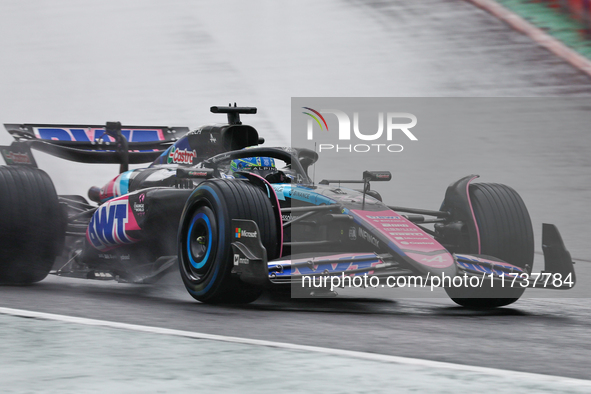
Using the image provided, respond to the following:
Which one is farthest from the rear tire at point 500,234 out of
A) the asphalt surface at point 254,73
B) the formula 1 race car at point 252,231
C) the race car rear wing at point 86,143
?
the race car rear wing at point 86,143

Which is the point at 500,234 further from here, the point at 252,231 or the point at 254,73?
the point at 254,73

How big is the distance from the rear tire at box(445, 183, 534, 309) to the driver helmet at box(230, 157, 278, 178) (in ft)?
5.74

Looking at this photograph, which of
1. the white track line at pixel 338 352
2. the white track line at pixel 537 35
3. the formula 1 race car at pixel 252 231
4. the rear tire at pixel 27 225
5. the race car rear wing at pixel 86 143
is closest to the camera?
the white track line at pixel 338 352

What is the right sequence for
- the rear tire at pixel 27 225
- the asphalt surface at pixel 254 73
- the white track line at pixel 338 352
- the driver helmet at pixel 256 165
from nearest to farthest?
the white track line at pixel 338 352 → the asphalt surface at pixel 254 73 → the driver helmet at pixel 256 165 → the rear tire at pixel 27 225

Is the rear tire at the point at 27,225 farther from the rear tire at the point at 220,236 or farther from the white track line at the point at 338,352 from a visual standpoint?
the white track line at the point at 338,352

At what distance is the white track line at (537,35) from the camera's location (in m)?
11.5

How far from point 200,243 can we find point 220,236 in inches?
13.6

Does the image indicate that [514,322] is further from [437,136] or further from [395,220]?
[437,136]

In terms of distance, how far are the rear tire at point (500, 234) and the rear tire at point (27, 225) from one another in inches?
148

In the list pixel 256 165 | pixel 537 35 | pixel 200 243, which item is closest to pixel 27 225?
pixel 256 165

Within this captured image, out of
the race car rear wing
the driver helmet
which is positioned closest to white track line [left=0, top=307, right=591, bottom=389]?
the driver helmet

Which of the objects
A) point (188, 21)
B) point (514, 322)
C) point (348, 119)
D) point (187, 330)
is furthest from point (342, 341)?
point (188, 21)

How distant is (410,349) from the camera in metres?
3.79

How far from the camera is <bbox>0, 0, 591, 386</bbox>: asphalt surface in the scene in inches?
230
